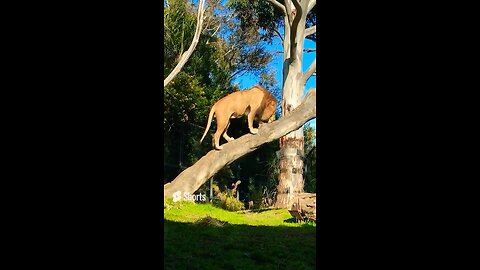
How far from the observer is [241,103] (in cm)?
562

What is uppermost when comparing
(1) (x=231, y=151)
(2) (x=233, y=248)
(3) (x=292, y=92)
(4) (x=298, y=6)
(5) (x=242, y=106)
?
(4) (x=298, y=6)

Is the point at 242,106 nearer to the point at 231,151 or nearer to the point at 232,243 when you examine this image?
the point at 231,151

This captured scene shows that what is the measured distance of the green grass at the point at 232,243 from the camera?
3.04m

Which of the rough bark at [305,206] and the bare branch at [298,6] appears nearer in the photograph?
the rough bark at [305,206]

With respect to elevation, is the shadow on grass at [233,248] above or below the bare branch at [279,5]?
below

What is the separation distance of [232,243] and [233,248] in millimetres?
116

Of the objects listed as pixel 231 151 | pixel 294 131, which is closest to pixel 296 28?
pixel 294 131

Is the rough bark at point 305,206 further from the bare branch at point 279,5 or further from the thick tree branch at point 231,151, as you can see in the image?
the bare branch at point 279,5

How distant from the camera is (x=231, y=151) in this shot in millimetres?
5258

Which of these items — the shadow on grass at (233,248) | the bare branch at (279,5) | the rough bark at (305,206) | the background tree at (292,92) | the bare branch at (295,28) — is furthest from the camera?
the bare branch at (279,5)

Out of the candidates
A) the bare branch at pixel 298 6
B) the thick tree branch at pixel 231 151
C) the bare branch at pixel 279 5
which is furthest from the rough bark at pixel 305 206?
the bare branch at pixel 279 5

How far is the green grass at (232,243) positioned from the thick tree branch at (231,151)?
229mm
